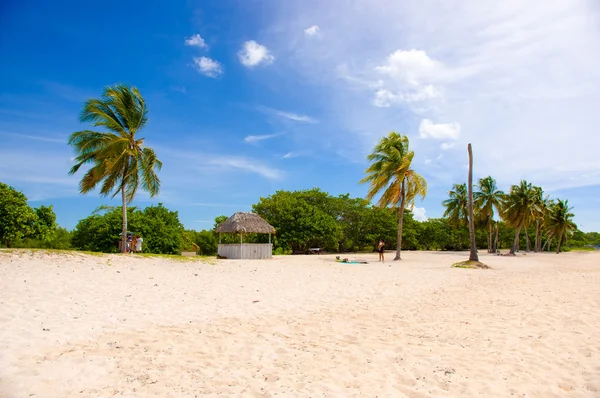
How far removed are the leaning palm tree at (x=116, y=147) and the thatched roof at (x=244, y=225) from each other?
18.6ft

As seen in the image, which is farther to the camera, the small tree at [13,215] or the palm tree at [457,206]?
the palm tree at [457,206]

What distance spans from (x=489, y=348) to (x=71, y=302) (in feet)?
23.6

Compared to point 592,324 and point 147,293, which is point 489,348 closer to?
point 592,324

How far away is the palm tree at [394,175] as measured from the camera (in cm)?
Answer: 2214

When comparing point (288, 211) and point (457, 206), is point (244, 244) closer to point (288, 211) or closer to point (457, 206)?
point (288, 211)

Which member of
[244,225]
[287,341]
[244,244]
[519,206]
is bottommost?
[287,341]

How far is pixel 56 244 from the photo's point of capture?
33.4 m

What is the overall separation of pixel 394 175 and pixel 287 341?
18.9m

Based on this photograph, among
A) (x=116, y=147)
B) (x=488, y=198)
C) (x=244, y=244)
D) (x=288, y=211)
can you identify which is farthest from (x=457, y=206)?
(x=116, y=147)

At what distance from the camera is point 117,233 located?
78.4 feet

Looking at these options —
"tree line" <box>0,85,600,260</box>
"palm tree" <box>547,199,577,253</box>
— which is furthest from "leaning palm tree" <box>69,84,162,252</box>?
"palm tree" <box>547,199,577,253</box>

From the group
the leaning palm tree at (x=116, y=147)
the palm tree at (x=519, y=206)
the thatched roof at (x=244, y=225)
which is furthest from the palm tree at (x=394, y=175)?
the palm tree at (x=519, y=206)

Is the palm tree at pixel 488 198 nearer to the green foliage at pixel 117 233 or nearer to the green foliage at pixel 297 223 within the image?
the green foliage at pixel 297 223

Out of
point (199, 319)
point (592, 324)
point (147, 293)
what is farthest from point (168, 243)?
point (592, 324)
